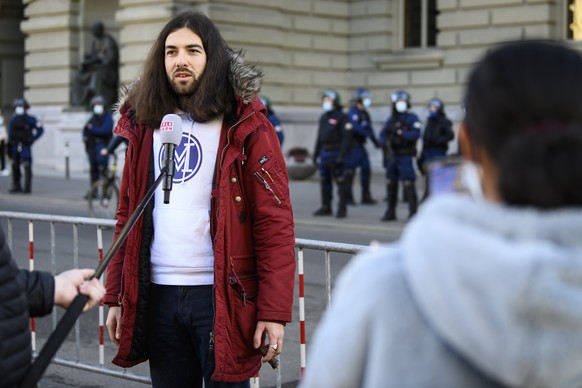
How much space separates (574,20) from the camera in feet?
78.3

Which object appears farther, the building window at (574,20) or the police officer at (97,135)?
the building window at (574,20)

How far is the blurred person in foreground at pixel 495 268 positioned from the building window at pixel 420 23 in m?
25.4

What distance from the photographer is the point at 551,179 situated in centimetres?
165

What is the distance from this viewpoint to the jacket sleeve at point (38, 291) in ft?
9.26

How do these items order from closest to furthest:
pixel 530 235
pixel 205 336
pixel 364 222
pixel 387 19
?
pixel 530 235 < pixel 205 336 < pixel 364 222 < pixel 387 19

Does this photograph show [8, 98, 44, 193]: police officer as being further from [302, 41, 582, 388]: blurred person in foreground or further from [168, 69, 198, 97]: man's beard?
[302, 41, 582, 388]: blurred person in foreground

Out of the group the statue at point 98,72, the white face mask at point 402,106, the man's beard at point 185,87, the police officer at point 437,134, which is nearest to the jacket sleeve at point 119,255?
the man's beard at point 185,87

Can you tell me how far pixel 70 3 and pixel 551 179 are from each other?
2723cm

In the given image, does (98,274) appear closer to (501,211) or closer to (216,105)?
(216,105)

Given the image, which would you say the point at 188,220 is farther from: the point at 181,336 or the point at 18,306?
the point at 18,306


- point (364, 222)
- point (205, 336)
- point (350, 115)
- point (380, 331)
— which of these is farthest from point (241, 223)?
point (350, 115)

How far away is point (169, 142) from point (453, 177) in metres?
1.88

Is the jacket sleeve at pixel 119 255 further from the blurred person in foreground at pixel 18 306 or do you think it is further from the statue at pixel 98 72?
the statue at pixel 98 72

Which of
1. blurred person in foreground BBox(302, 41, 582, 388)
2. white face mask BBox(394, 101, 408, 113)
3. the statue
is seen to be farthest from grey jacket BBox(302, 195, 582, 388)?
the statue
